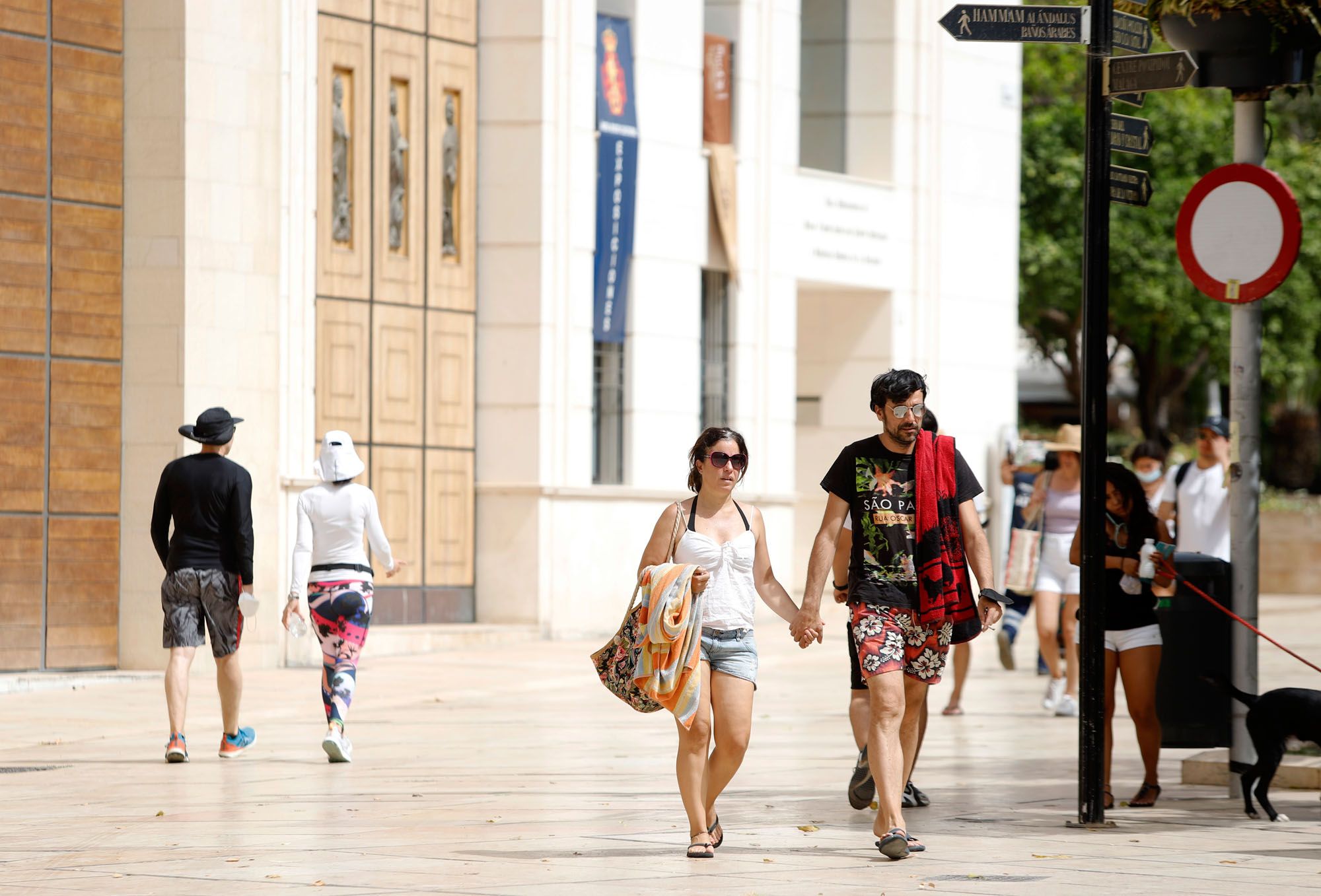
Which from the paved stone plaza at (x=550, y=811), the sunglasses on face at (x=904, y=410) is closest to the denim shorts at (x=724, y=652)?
the paved stone plaza at (x=550, y=811)

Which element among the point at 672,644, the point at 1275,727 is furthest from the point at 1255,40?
the point at 672,644

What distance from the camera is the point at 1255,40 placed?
9.39 m

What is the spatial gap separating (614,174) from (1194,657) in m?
13.1

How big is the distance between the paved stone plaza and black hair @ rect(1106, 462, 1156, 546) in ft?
4.09

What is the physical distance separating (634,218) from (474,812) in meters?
13.8

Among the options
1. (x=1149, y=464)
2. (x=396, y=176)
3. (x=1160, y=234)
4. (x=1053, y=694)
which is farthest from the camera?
(x=1160, y=234)

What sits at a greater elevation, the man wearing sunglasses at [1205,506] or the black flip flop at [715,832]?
the man wearing sunglasses at [1205,506]

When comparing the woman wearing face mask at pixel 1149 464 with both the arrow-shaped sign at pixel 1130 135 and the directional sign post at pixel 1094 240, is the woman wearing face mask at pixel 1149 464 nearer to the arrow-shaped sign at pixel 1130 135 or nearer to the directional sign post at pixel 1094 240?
the arrow-shaped sign at pixel 1130 135

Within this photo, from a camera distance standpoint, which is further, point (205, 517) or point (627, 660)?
point (205, 517)

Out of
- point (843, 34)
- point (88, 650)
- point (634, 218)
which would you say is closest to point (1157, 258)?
point (843, 34)

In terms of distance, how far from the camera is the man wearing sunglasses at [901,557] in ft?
24.9

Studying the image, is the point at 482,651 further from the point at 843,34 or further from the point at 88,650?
the point at 843,34

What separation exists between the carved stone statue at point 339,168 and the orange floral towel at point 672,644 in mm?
12051

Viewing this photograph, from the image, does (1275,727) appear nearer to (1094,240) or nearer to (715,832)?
(1094,240)
